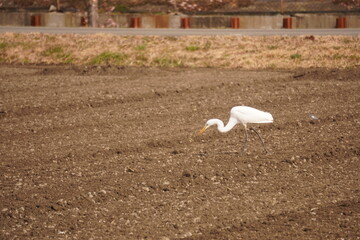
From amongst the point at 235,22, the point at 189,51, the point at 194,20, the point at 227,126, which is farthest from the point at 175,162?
the point at 194,20

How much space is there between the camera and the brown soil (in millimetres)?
6926

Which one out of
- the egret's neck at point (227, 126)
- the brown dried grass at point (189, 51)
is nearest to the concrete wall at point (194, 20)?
the brown dried grass at point (189, 51)

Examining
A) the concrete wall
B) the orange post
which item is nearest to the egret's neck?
the orange post

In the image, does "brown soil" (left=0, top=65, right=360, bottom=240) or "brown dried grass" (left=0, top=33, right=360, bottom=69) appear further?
"brown dried grass" (left=0, top=33, right=360, bottom=69)

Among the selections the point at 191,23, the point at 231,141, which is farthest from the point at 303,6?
the point at 231,141

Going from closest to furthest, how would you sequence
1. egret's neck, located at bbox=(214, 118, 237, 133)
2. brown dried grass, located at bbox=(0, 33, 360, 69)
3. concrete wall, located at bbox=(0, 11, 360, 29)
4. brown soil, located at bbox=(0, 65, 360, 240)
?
brown soil, located at bbox=(0, 65, 360, 240) < egret's neck, located at bbox=(214, 118, 237, 133) < brown dried grass, located at bbox=(0, 33, 360, 69) < concrete wall, located at bbox=(0, 11, 360, 29)

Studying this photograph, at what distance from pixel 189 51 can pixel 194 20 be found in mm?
9439

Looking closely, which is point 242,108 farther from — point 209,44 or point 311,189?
point 209,44

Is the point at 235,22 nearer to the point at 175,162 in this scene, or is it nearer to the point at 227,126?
the point at 227,126

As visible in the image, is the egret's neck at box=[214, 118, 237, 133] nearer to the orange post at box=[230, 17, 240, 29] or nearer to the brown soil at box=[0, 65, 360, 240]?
the brown soil at box=[0, 65, 360, 240]

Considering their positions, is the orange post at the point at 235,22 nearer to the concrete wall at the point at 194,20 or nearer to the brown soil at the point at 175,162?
the concrete wall at the point at 194,20

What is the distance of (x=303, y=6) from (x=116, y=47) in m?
11.1

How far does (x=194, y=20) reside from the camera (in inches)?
1118

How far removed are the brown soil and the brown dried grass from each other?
2.83 metres
